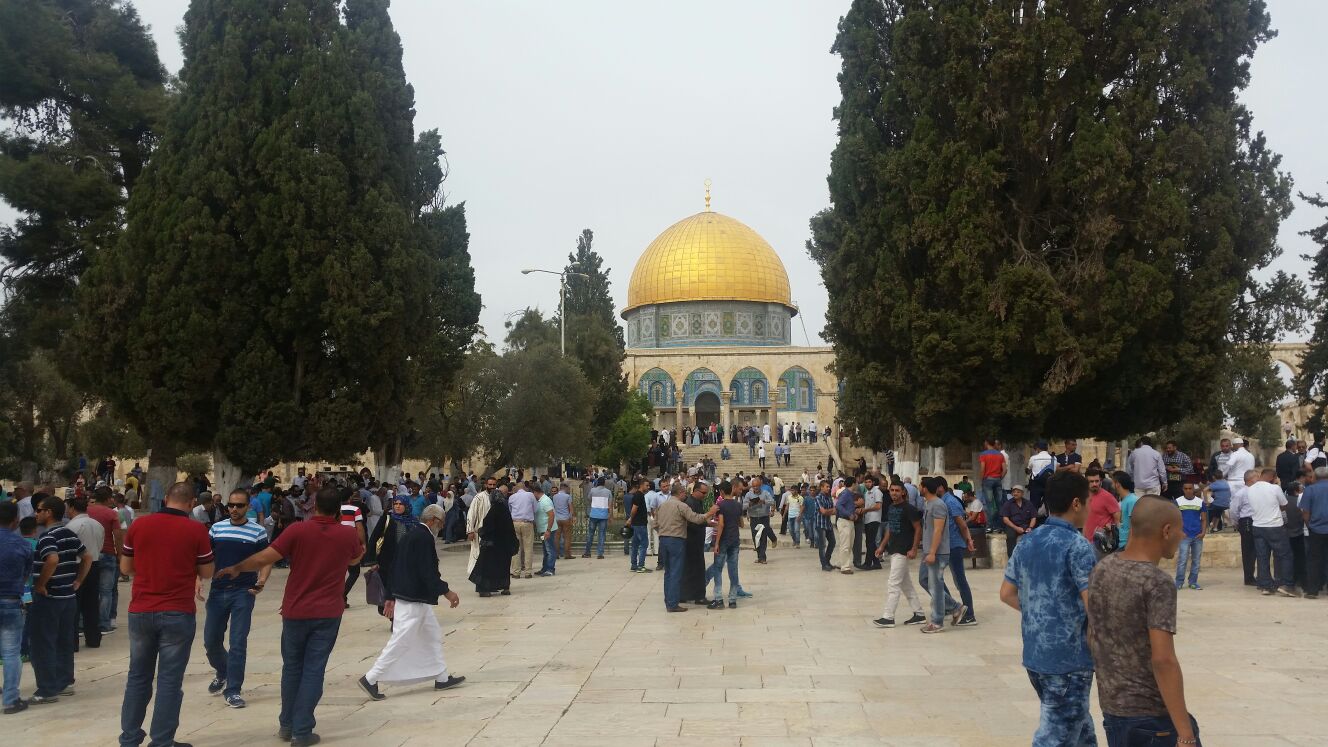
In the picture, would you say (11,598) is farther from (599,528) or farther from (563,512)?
(599,528)

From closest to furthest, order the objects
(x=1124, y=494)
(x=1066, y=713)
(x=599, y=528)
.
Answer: (x=1066, y=713), (x=1124, y=494), (x=599, y=528)

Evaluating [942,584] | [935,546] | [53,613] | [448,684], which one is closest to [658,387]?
[942,584]

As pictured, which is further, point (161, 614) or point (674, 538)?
point (674, 538)

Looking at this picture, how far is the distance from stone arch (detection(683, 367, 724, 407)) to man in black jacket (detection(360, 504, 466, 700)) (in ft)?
151

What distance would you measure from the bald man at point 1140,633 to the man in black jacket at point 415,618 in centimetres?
469

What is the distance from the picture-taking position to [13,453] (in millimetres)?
30391

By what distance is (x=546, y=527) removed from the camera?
1614cm

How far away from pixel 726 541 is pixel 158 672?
6.98 m

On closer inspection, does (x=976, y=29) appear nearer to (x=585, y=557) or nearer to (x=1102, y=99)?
(x=1102, y=99)

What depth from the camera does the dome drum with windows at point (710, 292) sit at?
56.3 metres

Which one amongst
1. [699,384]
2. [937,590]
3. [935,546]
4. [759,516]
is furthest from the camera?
[699,384]

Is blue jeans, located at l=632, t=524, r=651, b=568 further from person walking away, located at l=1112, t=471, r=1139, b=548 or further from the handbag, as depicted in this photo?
the handbag

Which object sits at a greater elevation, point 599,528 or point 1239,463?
point 1239,463

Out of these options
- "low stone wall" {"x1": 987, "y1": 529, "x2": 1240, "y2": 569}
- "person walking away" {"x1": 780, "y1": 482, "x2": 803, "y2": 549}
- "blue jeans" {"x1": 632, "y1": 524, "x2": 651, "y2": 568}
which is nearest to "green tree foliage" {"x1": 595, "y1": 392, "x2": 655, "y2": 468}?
"person walking away" {"x1": 780, "y1": 482, "x2": 803, "y2": 549}
